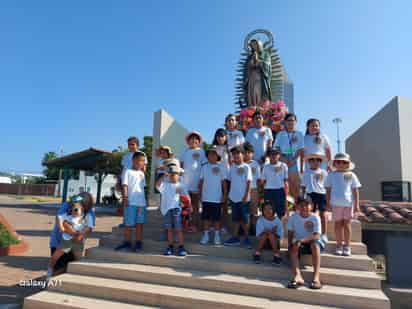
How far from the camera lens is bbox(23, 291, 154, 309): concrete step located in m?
A: 3.06

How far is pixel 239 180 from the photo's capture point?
13.3ft

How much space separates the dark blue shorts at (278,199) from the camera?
4039 millimetres

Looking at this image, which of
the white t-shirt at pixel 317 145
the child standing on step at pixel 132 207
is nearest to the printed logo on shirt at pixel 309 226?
the white t-shirt at pixel 317 145

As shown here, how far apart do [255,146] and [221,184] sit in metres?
1.07

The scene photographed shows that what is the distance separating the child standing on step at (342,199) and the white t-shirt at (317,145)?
488 millimetres

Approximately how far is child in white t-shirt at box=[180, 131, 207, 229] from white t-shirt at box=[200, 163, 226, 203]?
249 mm

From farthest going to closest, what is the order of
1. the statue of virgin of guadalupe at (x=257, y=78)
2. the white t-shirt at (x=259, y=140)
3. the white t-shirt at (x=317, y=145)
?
the statue of virgin of guadalupe at (x=257, y=78) → the white t-shirt at (x=259, y=140) → the white t-shirt at (x=317, y=145)

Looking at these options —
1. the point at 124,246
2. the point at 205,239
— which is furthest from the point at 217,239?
the point at 124,246

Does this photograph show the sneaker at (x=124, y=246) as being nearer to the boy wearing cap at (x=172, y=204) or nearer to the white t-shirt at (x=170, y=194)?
the boy wearing cap at (x=172, y=204)

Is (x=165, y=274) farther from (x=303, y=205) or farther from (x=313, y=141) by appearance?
(x=313, y=141)

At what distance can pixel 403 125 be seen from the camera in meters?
9.99

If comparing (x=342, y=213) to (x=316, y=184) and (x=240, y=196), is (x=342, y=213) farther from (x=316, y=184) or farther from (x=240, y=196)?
(x=240, y=196)

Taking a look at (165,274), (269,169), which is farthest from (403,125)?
(165,274)

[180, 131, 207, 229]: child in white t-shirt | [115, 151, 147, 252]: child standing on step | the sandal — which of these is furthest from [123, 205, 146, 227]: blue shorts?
the sandal
